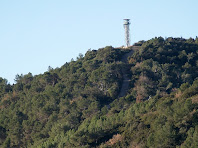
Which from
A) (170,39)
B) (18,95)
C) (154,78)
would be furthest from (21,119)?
(170,39)

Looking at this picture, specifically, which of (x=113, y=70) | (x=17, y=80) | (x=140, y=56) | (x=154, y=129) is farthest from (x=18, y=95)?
(x=154, y=129)

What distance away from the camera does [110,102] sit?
266 feet

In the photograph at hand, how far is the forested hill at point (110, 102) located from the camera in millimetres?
54000

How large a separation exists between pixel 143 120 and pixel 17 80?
161 feet

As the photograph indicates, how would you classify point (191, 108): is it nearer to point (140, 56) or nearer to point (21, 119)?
point (21, 119)

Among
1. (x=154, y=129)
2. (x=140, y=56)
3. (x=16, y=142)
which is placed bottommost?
(x=16, y=142)

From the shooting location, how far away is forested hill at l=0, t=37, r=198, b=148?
177 ft

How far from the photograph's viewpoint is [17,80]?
4031 inches

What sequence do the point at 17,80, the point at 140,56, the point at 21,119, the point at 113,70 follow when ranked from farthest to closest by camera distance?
the point at 17,80 < the point at 140,56 < the point at 113,70 < the point at 21,119

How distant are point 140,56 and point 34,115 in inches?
1045

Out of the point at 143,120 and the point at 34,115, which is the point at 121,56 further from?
the point at 143,120

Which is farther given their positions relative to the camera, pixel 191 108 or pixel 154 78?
pixel 154 78

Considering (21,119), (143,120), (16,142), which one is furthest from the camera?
(21,119)

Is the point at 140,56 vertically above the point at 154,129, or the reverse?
the point at 140,56
